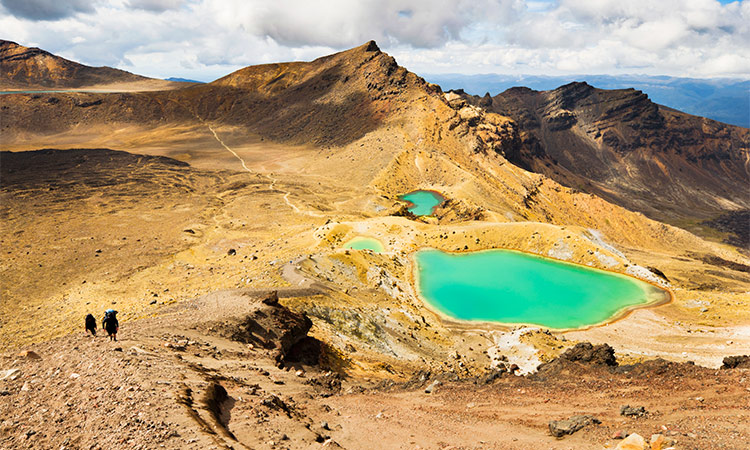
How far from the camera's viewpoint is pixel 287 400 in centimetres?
1972

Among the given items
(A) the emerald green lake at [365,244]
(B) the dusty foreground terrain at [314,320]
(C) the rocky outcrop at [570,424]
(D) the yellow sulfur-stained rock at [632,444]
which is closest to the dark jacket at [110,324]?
(B) the dusty foreground terrain at [314,320]

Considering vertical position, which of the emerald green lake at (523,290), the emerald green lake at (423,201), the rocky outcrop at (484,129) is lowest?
the emerald green lake at (523,290)

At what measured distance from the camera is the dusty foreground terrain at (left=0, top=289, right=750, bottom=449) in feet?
44.5

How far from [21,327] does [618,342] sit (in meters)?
56.0

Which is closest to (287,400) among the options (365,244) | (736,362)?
(736,362)

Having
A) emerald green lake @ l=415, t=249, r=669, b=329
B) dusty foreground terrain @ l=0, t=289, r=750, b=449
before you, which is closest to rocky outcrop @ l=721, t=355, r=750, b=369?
dusty foreground terrain @ l=0, t=289, r=750, b=449

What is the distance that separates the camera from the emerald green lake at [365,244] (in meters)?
59.2

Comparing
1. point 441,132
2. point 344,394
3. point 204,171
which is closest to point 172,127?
point 204,171

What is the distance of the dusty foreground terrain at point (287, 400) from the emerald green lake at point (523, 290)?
1811 cm

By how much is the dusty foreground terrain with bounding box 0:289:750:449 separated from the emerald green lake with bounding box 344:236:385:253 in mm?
31961

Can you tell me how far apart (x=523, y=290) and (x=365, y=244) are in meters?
23.9

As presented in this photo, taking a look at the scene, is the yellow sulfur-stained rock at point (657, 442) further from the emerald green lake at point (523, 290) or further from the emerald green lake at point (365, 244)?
the emerald green lake at point (365, 244)

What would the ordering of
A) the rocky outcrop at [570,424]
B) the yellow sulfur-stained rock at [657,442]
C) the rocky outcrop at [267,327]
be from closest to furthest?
the yellow sulfur-stained rock at [657,442], the rocky outcrop at [570,424], the rocky outcrop at [267,327]

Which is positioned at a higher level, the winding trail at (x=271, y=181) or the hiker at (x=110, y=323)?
the winding trail at (x=271, y=181)
